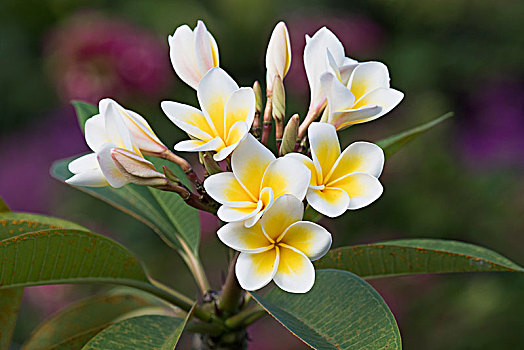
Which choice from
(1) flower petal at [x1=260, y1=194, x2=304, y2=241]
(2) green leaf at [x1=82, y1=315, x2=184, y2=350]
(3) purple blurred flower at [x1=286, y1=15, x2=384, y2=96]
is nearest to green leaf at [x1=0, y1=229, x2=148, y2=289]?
(2) green leaf at [x1=82, y1=315, x2=184, y2=350]

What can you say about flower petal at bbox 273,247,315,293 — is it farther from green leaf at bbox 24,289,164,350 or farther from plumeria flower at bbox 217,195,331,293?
green leaf at bbox 24,289,164,350

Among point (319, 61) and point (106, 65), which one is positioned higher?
point (319, 61)

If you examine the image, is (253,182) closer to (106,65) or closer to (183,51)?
(183,51)

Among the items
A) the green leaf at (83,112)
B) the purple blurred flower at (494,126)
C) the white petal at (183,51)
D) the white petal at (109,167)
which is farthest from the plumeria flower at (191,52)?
the purple blurred flower at (494,126)

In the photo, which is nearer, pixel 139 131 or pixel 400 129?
pixel 139 131

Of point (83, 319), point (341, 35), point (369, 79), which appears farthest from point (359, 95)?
point (341, 35)

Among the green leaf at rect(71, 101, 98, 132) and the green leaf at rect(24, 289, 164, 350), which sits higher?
the green leaf at rect(71, 101, 98, 132)

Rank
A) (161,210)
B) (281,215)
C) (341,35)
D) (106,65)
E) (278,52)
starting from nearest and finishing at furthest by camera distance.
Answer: (281,215) < (278,52) < (161,210) < (106,65) < (341,35)

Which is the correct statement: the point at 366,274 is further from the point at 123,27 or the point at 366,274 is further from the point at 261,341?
the point at 123,27
